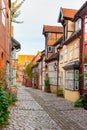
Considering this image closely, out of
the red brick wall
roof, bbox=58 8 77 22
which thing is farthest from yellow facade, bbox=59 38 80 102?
the red brick wall

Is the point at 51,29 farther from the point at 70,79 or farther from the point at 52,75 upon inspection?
the point at 70,79

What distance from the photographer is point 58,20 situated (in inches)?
1400

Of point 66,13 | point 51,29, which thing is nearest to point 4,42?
point 66,13

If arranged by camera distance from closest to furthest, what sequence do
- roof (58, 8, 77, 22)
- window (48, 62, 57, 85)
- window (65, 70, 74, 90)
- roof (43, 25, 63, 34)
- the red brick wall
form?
1. the red brick wall
2. window (65, 70, 74, 90)
3. roof (58, 8, 77, 22)
4. window (48, 62, 57, 85)
5. roof (43, 25, 63, 34)

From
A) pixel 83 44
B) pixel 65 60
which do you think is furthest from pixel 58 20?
pixel 83 44

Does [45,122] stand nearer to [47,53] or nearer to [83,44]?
[83,44]

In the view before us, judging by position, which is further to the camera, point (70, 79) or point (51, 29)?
point (51, 29)

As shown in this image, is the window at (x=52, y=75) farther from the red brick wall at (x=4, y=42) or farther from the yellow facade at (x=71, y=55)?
the red brick wall at (x=4, y=42)

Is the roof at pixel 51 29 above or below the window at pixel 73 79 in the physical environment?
above

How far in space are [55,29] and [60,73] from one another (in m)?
14.1

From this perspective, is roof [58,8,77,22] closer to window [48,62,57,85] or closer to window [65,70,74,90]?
window [65,70,74,90]

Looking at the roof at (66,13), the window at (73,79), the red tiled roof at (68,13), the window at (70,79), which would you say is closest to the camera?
the window at (73,79)

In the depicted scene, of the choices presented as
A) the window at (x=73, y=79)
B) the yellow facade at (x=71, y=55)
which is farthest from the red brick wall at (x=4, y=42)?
the window at (x=73, y=79)

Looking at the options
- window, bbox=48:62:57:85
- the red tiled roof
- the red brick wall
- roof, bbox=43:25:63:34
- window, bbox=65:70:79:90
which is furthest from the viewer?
roof, bbox=43:25:63:34
